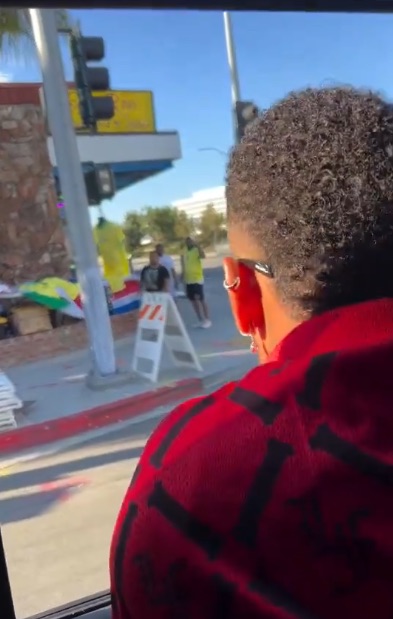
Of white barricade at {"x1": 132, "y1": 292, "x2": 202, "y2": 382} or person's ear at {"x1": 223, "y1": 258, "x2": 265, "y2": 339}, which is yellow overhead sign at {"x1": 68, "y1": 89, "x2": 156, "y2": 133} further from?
person's ear at {"x1": 223, "y1": 258, "x2": 265, "y2": 339}

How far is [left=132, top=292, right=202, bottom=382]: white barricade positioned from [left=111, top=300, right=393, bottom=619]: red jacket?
5.72 meters

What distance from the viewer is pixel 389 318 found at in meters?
0.73

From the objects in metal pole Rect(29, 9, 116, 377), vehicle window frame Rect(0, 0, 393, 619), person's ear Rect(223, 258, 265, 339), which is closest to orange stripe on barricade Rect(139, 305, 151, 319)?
metal pole Rect(29, 9, 116, 377)

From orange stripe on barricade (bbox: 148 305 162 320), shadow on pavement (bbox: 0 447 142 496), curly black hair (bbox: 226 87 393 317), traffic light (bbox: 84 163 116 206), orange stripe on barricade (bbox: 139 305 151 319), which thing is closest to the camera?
curly black hair (bbox: 226 87 393 317)

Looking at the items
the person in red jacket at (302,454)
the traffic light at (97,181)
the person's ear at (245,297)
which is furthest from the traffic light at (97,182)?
the person in red jacket at (302,454)

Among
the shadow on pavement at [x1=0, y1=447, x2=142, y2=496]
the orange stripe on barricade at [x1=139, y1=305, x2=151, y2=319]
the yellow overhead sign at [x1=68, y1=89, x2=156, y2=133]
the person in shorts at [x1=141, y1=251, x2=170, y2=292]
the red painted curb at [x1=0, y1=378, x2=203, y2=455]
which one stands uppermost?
the yellow overhead sign at [x1=68, y1=89, x2=156, y2=133]

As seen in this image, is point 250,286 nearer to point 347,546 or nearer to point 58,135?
point 347,546

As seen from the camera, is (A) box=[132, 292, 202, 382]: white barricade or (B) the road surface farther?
(A) box=[132, 292, 202, 382]: white barricade

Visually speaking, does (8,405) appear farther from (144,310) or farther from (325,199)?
(325,199)

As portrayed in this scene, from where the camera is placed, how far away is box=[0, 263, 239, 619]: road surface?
84.1 inches

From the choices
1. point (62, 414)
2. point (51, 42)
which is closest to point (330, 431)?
point (62, 414)

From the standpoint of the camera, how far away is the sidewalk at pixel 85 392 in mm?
4895

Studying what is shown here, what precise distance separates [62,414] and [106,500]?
7.09 ft

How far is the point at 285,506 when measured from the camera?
0.66m
